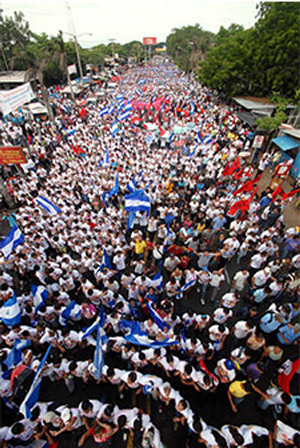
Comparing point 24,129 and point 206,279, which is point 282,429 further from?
point 24,129

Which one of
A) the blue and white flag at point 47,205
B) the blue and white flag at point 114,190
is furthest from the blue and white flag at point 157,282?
the blue and white flag at point 114,190

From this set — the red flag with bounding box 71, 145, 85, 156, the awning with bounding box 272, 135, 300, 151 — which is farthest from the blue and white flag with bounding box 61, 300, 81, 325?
the awning with bounding box 272, 135, 300, 151

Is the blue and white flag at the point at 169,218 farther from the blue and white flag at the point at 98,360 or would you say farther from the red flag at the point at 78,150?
the red flag at the point at 78,150

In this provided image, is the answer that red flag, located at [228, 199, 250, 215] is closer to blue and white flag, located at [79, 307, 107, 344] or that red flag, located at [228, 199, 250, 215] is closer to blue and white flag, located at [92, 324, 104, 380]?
blue and white flag, located at [79, 307, 107, 344]

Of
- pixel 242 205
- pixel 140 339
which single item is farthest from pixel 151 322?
pixel 242 205

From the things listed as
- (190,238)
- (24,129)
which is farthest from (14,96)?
(190,238)
